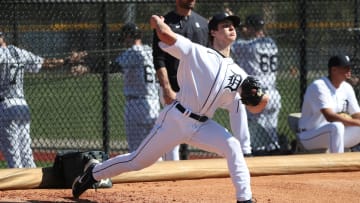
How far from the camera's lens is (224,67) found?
18.7 ft

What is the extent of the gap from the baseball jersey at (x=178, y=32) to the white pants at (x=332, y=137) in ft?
5.85

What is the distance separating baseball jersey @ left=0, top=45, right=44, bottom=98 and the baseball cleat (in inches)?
74.4

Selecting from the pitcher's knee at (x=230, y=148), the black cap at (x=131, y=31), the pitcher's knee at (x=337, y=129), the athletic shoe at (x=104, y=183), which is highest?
the black cap at (x=131, y=31)

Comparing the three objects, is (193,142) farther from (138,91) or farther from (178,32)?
(138,91)

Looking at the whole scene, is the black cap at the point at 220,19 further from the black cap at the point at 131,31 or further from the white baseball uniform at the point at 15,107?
the black cap at the point at 131,31

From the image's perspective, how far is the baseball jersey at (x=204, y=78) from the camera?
5.65 meters

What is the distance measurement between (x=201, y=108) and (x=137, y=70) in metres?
3.03

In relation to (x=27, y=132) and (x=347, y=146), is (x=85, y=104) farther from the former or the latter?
(x=347, y=146)

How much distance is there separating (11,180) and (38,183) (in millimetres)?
208

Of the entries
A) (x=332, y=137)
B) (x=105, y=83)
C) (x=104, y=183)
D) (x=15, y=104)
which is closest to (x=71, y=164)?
(x=104, y=183)

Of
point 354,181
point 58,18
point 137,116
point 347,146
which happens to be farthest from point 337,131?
point 58,18

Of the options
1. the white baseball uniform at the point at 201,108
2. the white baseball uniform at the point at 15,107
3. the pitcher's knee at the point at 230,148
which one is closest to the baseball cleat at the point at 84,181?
the white baseball uniform at the point at 201,108

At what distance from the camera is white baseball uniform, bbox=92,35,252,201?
5.64m

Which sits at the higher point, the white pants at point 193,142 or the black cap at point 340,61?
the black cap at point 340,61
